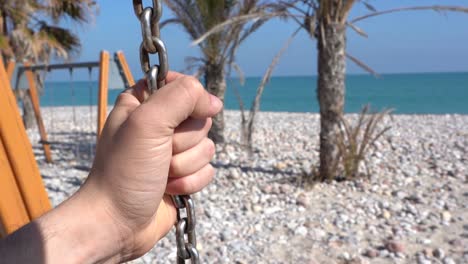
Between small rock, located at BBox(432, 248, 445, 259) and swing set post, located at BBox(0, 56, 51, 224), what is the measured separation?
2.77 meters

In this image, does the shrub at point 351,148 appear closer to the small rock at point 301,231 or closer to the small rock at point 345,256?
the small rock at point 301,231

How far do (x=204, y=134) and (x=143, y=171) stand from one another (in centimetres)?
20

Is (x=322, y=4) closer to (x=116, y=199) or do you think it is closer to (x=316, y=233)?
(x=316, y=233)

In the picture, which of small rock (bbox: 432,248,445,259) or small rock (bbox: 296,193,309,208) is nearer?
small rock (bbox: 432,248,445,259)

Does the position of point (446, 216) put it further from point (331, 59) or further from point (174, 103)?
point (174, 103)

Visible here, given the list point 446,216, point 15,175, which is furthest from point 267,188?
point 15,175

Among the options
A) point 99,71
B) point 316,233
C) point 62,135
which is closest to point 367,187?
point 316,233

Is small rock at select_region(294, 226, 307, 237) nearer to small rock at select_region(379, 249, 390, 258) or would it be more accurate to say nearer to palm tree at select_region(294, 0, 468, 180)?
small rock at select_region(379, 249, 390, 258)

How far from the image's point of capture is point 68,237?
1.19 metres

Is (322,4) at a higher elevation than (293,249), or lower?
higher

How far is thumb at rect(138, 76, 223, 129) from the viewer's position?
43.4 inches

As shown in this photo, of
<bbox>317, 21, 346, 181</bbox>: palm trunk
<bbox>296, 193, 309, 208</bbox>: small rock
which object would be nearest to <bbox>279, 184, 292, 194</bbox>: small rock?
<bbox>296, 193, 309, 208</bbox>: small rock

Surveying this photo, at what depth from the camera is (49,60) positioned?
465 inches

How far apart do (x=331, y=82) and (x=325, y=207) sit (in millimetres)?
1486
